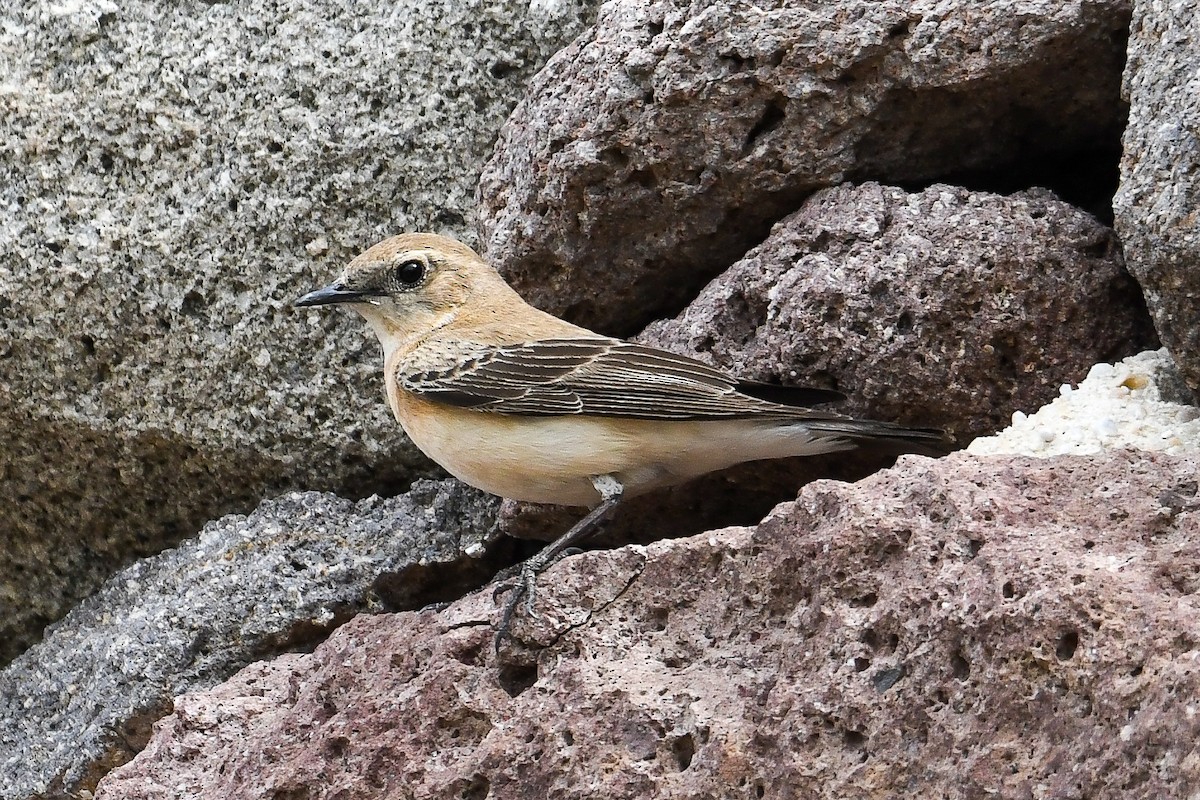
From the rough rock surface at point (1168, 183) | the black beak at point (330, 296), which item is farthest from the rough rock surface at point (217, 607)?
the rough rock surface at point (1168, 183)

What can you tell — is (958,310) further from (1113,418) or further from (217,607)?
(217,607)

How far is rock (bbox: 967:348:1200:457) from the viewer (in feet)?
13.7

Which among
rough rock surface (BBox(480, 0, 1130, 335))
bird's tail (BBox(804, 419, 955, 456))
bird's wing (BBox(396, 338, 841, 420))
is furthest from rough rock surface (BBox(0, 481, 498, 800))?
bird's tail (BBox(804, 419, 955, 456))

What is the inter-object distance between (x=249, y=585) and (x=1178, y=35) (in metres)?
3.42

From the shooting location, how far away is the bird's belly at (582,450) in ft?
15.9

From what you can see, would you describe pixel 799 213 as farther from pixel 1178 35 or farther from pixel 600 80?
pixel 1178 35

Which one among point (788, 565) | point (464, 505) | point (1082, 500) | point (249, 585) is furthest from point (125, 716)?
point (1082, 500)

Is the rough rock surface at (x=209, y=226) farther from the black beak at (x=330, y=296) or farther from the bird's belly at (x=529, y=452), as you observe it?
the bird's belly at (x=529, y=452)

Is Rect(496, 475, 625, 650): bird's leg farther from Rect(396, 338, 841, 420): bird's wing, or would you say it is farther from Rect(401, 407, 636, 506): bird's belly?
Rect(396, 338, 841, 420): bird's wing

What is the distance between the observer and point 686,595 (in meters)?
3.87

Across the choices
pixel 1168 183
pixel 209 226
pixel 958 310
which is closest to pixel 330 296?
pixel 209 226

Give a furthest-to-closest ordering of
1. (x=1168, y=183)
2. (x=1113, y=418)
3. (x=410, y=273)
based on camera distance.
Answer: (x=410, y=273) < (x=1113, y=418) < (x=1168, y=183)

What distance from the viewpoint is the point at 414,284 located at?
5422 millimetres

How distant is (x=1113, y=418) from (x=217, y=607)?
9.85ft
